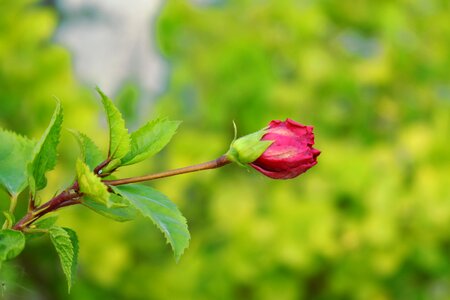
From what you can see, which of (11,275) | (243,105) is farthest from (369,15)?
(11,275)

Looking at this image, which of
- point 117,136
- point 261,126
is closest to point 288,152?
point 117,136

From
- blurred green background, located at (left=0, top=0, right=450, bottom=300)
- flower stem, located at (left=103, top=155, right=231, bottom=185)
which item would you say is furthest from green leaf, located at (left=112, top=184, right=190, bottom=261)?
blurred green background, located at (left=0, top=0, right=450, bottom=300)

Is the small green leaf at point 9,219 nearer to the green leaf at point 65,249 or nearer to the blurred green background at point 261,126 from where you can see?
the green leaf at point 65,249

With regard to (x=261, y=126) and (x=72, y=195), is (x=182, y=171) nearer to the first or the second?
(x=72, y=195)

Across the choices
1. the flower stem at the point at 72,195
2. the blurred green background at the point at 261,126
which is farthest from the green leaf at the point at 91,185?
the blurred green background at the point at 261,126

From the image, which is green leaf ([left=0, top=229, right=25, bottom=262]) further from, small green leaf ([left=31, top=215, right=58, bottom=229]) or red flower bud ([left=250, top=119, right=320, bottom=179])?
red flower bud ([left=250, top=119, right=320, bottom=179])

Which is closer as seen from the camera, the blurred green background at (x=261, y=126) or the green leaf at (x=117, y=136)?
the green leaf at (x=117, y=136)
